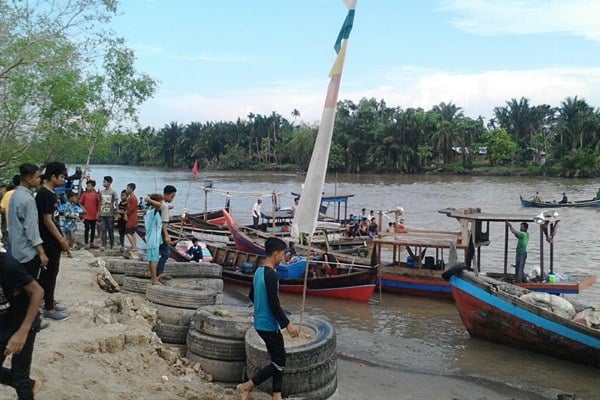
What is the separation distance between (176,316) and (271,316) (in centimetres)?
277

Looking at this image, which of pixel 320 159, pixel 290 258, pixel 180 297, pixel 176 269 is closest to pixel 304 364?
pixel 320 159

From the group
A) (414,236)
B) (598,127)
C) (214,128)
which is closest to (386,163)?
(598,127)

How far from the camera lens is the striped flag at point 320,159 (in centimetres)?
553

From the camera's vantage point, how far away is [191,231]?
1978 centimetres

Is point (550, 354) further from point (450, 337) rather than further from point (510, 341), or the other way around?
point (450, 337)

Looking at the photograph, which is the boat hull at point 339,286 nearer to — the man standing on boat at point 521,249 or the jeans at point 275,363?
the man standing on boat at point 521,249

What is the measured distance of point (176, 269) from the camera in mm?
9086

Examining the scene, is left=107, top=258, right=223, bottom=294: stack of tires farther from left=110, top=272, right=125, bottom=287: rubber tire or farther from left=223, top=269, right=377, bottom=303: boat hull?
left=223, top=269, right=377, bottom=303: boat hull

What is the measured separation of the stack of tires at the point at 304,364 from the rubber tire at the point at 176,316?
1598 mm

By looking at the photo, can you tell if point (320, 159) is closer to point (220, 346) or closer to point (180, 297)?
point (220, 346)

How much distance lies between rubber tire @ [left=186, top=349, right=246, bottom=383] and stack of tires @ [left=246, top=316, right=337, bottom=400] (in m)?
0.45

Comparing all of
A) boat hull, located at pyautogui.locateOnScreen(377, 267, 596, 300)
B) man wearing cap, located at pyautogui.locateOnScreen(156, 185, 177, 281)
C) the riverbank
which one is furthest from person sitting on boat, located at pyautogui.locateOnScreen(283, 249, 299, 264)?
man wearing cap, located at pyautogui.locateOnScreen(156, 185, 177, 281)

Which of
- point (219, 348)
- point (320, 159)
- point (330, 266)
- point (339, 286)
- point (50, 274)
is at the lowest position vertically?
point (339, 286)

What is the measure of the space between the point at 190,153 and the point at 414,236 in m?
91.3
